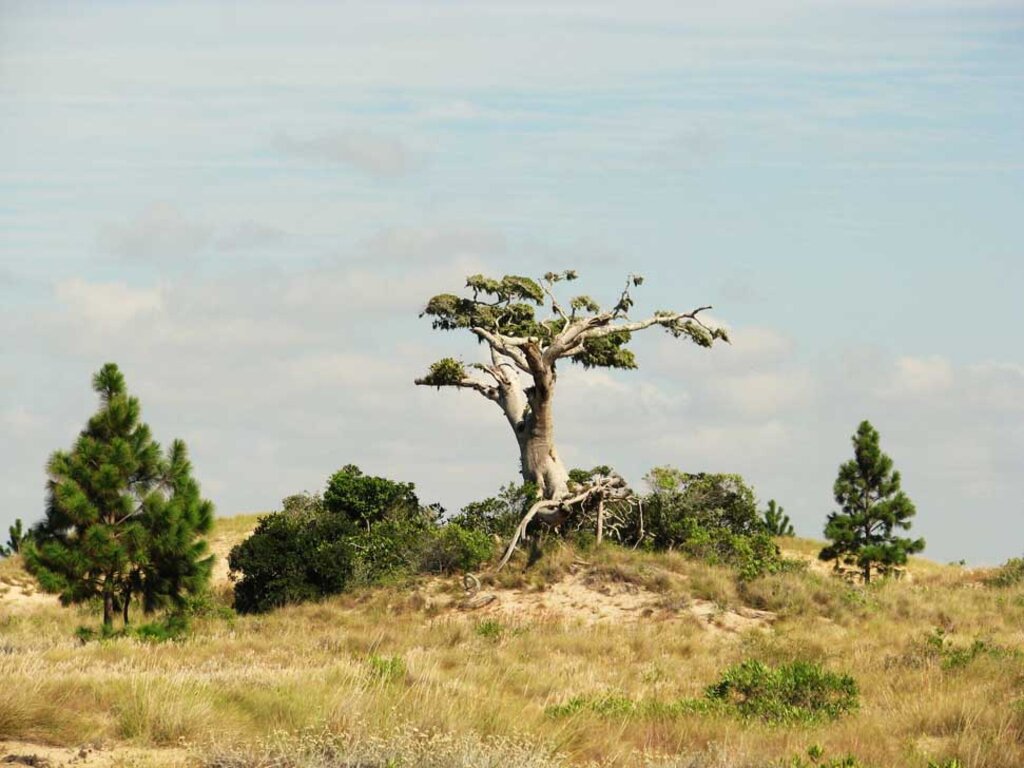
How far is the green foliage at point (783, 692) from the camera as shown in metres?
16.0

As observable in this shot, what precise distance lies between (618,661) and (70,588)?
40.1 feet

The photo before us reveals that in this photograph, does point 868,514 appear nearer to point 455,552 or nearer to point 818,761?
point 455,552

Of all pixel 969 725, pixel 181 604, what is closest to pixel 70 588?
pixel 181 604

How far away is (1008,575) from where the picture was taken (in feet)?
130

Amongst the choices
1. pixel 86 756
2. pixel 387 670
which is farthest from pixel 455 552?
pixel 86 756

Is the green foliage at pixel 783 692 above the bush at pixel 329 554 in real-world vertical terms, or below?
below

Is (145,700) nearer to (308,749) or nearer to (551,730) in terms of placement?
(308,749)

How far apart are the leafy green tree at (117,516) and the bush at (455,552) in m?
6.78

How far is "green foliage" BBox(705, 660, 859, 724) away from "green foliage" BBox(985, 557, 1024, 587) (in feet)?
77.8

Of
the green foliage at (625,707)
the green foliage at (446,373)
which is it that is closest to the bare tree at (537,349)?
the green foliage at (446,373)

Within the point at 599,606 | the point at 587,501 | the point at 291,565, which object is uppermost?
the point at 587,501

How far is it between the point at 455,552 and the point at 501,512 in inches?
131

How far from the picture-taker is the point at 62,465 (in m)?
26.3

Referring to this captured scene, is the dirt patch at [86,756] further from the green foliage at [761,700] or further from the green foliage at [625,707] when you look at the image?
the green foliage at [761,700]
